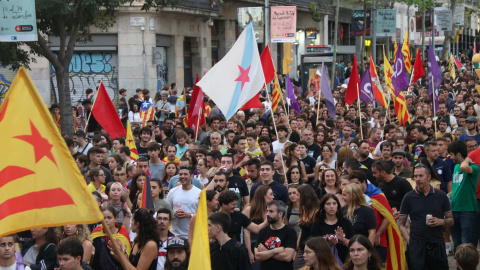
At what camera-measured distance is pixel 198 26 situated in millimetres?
35156

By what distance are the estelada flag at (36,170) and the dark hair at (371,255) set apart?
2.24m

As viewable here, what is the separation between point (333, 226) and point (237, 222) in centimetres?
105

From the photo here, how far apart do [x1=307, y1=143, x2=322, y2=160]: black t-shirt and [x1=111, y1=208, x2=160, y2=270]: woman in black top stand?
5.79 m

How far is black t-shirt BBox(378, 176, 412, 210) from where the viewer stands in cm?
970

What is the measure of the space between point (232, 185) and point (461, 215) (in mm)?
2793

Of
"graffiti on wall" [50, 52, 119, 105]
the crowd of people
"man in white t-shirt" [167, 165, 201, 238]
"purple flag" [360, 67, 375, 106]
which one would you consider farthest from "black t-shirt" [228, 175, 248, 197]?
"graffiti on wall" [50, 52, 119, 105]

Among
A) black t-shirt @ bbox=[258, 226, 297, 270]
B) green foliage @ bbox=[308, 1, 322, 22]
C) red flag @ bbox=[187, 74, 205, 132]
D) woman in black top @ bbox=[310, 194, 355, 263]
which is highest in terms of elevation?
green foliage @ bbox=[308, 1, 322, 22]

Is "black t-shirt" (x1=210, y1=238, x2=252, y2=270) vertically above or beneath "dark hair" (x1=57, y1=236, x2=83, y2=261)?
beneath

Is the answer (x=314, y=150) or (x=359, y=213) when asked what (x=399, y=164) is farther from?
(x=359, y=213)

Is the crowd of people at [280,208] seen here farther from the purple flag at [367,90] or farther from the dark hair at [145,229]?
the purple flag at [367,90]

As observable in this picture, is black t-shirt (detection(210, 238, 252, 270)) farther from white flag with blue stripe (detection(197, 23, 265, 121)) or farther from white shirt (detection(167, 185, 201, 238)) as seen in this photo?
white flag with blue stripe (detection(197, 23, 265, 121))

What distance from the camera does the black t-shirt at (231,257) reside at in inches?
285

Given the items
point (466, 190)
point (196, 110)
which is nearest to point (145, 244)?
point (466, 190)

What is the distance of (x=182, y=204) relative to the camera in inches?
374
